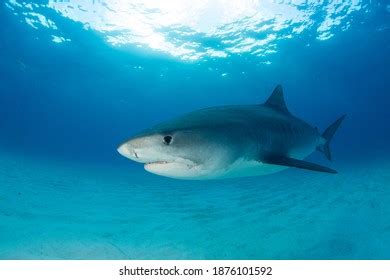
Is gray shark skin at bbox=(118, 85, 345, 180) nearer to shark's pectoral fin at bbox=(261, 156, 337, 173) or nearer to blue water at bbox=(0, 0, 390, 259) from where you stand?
shark's pectoral fin at bbox=(261, 156, 337, 173)

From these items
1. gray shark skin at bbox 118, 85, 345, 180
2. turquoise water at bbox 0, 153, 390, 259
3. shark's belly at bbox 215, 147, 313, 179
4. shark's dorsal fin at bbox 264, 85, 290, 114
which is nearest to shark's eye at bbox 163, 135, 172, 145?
gray shark skin at bbox 118, 85, 345, 180

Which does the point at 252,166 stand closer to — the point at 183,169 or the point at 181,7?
the point at 183,169

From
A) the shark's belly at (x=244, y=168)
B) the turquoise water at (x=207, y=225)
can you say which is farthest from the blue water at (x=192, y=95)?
the shark's belly at (x=244, y=168)

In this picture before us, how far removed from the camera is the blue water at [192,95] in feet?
21.0

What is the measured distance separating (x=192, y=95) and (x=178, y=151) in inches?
2441

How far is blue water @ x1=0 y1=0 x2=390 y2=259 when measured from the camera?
6.40m

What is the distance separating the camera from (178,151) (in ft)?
A: 9.96

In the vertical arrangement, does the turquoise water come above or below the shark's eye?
above

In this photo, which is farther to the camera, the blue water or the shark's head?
the blue water

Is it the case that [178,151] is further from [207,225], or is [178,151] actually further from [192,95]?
[192,95]

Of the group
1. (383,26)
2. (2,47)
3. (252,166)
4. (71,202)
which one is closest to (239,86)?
(383,26)

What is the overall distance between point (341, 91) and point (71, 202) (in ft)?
176

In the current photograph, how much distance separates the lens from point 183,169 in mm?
3182

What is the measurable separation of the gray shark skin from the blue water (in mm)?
2396
